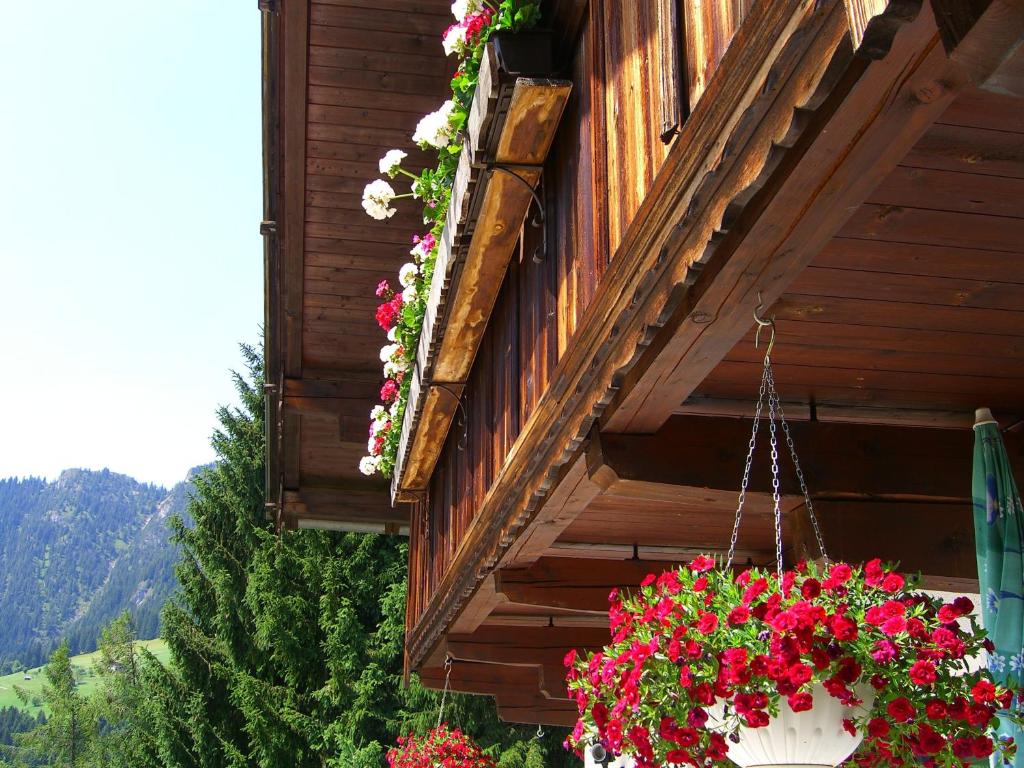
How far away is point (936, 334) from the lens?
2.96 metres

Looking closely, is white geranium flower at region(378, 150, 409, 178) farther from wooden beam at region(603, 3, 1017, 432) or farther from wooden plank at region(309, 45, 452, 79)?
wooden beam at region(603, 3, 1017, 432)

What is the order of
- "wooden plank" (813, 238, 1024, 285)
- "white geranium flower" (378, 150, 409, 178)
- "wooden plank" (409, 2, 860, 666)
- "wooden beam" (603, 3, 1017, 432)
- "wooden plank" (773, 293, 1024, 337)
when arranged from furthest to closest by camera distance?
"white geranium flower" (378, 150, 409, 178), "wooden plank" (773, 293, 1024, 337), "wooden plank" (813, 238, 1024, 285), "wooden plank" (409, 2, 860, 666), "wooden beam" (603, 3, 1017, 432)

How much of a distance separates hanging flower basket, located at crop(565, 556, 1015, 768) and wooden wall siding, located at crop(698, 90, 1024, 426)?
2.24 ft

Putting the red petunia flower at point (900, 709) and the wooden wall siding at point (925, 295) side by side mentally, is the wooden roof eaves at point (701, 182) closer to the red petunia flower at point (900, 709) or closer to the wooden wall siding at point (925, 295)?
the wooden wall siding at point (925, 295)

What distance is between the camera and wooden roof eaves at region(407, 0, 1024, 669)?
1632 millimetres

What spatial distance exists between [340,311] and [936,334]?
433 cm

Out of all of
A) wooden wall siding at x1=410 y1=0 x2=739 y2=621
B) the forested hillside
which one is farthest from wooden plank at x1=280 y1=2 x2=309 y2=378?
the forested hillside

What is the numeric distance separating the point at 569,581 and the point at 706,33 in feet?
11.0

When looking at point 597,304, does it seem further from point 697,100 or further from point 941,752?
point 941,752

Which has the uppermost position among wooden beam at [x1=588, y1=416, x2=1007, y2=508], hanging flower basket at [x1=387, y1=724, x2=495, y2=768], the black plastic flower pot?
the black plastic flower pot

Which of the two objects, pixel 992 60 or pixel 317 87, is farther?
pixel 317 87

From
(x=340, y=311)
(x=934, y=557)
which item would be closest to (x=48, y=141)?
(x=340, y=311)

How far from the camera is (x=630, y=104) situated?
261cm

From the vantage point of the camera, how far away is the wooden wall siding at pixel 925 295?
2289mm
